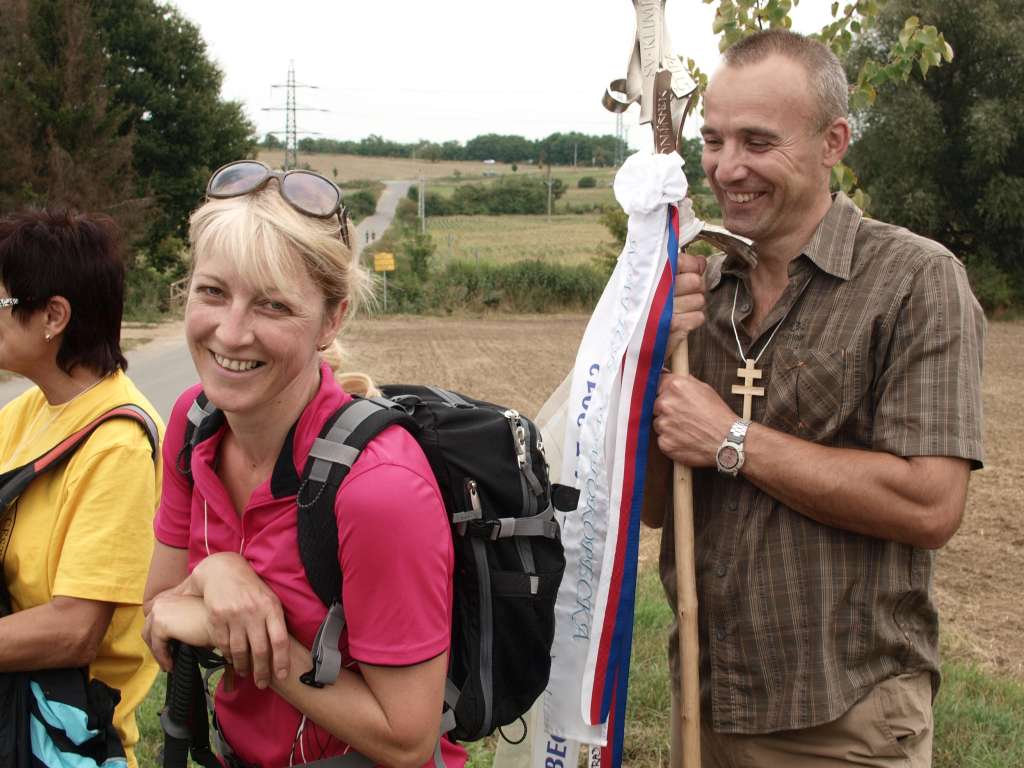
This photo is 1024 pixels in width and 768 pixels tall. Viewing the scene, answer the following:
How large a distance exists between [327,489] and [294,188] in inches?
24.5

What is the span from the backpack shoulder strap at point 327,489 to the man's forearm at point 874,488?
948 millimetres

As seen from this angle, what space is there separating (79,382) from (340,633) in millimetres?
1425

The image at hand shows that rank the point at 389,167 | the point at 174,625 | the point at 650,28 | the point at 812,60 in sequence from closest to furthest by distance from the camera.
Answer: the point at 174,625 < the point at 812,60 < the point at 650,28 < the point at 389,167

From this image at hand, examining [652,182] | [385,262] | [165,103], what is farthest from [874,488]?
[165,103]

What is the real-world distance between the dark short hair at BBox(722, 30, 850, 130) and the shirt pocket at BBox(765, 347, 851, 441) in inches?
22.1

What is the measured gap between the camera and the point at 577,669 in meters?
2.52

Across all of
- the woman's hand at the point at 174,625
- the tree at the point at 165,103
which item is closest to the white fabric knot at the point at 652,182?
the woman's hand at the point at 174,625

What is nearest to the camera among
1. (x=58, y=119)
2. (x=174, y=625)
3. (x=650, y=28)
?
(x=174, y=625)

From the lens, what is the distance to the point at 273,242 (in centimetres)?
191

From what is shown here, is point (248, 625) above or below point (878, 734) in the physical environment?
above

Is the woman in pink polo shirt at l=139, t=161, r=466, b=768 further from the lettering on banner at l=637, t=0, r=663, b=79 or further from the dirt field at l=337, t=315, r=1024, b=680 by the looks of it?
the lettering on banner at l=637, t=0, r=663, b=79

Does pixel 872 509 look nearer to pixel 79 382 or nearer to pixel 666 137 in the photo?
pixel 666 137

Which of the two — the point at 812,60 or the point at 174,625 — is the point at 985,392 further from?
the point at 174,625

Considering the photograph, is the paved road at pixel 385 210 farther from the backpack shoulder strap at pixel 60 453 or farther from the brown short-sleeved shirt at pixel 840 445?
the brown short-sleeved shirt at pixel 840 445
